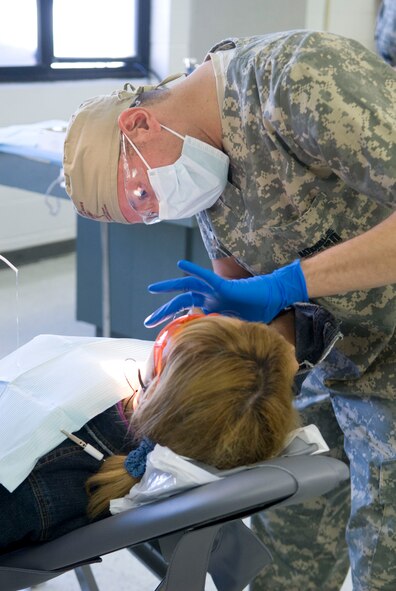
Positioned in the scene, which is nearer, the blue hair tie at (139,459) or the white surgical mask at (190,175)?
the blue hair tie at (139,459)

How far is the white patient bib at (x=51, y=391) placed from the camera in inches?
50.1

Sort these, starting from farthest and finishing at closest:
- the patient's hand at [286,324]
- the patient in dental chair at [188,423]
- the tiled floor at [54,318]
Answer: the tiled floor at [54,318], the patient's hand at [286,324], the patient in dental chair at [188,423]

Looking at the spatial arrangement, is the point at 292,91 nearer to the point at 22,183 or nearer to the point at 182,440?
the point at 182,440

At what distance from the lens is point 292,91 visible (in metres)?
1.31

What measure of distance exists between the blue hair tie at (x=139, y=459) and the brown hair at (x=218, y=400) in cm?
1

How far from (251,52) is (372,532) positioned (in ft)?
2.95

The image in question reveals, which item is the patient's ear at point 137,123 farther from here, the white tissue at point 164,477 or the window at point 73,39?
the window at point 73,39

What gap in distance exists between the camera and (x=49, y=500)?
1257 millimetres

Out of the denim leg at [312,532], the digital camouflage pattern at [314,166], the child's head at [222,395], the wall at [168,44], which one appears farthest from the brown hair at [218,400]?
the wall at [168,44]

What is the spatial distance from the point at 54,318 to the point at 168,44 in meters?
1.78

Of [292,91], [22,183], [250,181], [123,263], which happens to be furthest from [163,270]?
[292,91]

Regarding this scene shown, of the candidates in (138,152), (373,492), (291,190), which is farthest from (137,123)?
(373,492)

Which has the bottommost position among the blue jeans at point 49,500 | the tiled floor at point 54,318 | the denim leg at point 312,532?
the tiled floor at point 54,318

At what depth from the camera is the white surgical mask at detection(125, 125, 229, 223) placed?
1.49 metres
